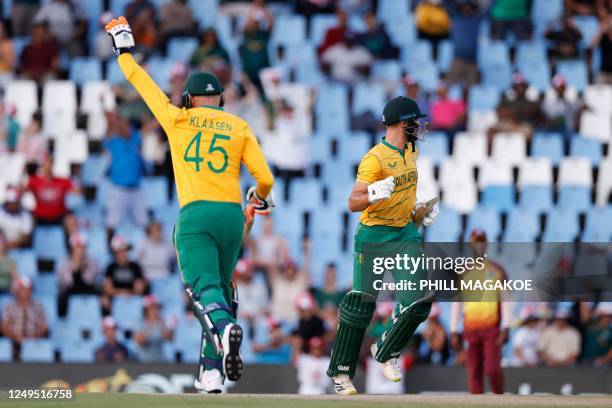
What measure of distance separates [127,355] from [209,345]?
313 inches

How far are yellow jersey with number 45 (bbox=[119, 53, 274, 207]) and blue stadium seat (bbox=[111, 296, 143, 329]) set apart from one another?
844cm

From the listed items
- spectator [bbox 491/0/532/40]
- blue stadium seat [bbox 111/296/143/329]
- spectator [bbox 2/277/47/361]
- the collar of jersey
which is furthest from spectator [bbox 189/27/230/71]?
the collar of jersey

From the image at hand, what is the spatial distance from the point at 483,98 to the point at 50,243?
651 centimetres

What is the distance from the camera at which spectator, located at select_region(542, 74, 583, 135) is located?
21.0m

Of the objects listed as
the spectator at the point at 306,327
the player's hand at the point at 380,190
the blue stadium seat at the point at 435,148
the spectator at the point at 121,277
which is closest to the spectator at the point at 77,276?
the spectator at the point at 121,277

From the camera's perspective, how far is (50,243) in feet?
65.0

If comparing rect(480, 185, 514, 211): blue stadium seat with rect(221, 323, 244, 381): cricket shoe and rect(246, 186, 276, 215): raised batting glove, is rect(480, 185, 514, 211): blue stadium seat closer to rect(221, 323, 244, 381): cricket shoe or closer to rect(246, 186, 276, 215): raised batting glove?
rect(246, 186, 276, 215): raised batting glove

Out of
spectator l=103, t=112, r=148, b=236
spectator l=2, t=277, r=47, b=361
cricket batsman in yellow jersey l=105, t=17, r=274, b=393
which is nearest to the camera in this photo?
cricket batsman in yellow jersey l=105, t=17, r=274, b=393

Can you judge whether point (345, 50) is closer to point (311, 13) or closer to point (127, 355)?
point (311, 13)

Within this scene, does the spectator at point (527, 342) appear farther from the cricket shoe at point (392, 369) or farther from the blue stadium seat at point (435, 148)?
the cricket shoe at point (392, 369)

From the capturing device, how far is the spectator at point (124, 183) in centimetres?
1997

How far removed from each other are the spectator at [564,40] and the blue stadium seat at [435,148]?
2672 millimetres

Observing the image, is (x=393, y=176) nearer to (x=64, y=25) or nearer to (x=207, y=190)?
(x=207, y=190)

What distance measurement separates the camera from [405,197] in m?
11.0
